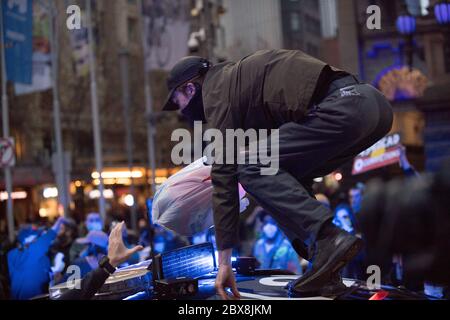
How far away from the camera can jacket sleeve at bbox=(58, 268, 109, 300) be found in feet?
9.65

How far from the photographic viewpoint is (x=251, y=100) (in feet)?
9.37

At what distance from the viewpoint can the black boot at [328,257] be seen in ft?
8.69

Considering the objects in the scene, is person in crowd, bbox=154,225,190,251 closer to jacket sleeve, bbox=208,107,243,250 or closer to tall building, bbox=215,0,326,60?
jacket sleeve, bbox=208,107,243,250

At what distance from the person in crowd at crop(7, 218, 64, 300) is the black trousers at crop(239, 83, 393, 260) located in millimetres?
5953

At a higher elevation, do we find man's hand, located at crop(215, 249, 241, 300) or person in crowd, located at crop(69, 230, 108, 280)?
man's hand, located at crop(215, 249, 241, 300)

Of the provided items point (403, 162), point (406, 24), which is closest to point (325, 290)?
point (403, 162)

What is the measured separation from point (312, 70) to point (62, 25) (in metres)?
20.0

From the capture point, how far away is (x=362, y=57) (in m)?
23.7

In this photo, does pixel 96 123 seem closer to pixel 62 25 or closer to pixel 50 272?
pixel 62 25

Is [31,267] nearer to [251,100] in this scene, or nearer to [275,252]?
[275,252]

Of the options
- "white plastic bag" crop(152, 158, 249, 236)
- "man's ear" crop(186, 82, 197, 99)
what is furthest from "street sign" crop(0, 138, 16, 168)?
"man's ear" crop(186, 82, 197, 99)

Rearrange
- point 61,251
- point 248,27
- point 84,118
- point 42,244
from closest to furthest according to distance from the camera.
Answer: point 42,244 → point 61,251 → point 248,27 → point 84,118

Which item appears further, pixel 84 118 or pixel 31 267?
pixel 84 118

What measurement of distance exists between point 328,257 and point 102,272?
1.12m
